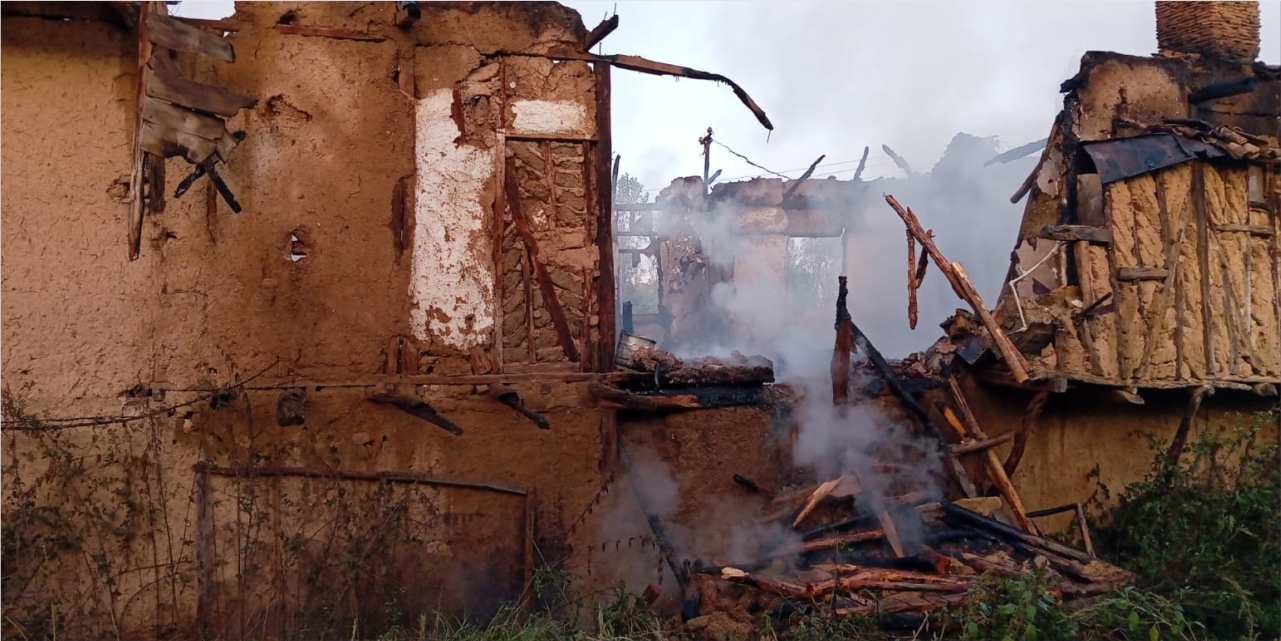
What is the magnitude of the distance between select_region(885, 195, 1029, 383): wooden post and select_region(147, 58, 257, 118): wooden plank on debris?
17.8 feet

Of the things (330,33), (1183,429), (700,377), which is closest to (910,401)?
(700,377)

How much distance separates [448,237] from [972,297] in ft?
15.7

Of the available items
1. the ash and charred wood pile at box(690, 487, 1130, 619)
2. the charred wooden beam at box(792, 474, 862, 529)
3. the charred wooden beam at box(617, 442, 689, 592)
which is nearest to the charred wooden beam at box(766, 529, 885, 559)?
the ash and charred wood pile at box(690, 487, 1130, 619)

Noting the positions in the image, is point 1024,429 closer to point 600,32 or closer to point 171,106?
point 600,32

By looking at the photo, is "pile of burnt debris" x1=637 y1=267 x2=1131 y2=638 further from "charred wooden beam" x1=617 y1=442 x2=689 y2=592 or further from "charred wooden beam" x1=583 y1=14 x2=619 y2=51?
"charred wooden beam" x1=583 y1=14 x2=619 y2=51


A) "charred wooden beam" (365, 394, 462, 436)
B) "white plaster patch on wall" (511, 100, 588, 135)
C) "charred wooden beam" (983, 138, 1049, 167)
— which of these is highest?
"charred wooden beam" (983, 138, 1049, 167)

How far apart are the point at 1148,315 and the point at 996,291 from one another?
854 cm

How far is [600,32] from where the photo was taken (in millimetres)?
7105

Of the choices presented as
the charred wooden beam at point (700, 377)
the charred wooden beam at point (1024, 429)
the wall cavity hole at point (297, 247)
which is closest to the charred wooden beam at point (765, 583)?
the charred wooden beam at point (700, 377)

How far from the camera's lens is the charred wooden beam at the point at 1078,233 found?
8.29 metres

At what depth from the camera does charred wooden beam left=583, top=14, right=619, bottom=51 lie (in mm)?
6940

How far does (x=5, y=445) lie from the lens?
619 cm

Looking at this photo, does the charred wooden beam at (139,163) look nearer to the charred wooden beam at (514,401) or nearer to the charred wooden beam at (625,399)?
the charred wooden beam at (514,401)

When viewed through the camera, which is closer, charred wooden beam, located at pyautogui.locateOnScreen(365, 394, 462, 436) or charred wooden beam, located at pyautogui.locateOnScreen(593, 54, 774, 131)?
charred wooden beam, located at pyautogui.locateOnScreen(365, 394, 462, 436)
